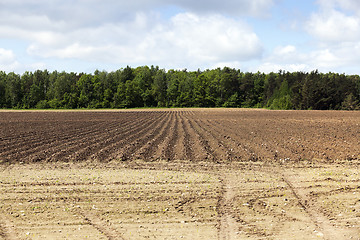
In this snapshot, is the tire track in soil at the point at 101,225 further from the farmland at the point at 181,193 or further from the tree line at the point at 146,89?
the tree line at the point at 146,89

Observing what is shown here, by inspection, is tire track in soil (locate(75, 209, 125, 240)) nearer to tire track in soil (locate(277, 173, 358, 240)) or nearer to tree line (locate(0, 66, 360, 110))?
tire track in soil (locate(277, 173, 358, 240))

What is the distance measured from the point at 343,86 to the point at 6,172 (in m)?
95.6

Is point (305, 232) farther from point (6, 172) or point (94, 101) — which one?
point (94, 101)

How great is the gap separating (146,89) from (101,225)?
356 ft

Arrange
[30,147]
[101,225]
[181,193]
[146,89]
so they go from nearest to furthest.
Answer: [101,225] → [181,193] → [30,147] → [146,89]

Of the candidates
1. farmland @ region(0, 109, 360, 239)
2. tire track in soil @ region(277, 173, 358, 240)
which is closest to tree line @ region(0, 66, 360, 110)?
farmland @ region(0, 109, 360, 239)

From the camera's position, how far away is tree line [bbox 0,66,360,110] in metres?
103

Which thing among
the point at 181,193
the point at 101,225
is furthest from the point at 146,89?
the point at 101,225

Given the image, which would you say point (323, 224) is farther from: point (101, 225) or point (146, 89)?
point (146, 89)

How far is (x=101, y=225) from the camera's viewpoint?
22.3 ft

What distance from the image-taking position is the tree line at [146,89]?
4060 inches

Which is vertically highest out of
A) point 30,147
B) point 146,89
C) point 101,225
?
point 146,89

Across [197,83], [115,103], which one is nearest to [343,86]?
[197,83]

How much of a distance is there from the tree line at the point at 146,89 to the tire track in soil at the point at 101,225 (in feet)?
297
